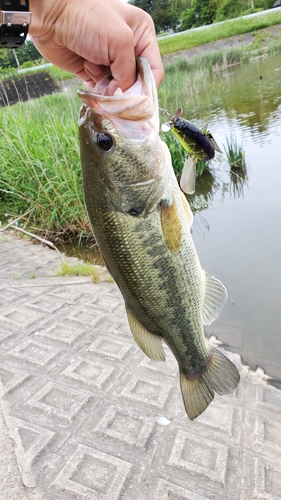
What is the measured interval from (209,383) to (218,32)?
41310 mm

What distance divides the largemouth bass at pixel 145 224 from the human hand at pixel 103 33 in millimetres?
85

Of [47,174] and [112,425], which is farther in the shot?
[47,174]

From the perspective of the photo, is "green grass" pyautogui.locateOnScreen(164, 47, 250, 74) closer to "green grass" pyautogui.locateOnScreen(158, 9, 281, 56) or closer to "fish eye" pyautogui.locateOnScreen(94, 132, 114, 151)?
"green grass" pyautogui.locateOnScreen(158, 9, 281, 56)

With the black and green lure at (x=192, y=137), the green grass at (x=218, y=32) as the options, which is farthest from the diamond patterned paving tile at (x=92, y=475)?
the green grass at (x=218, y=32)

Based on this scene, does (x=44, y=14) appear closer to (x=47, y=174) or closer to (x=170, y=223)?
(x=170, y=223)

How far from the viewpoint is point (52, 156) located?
6.55 meters

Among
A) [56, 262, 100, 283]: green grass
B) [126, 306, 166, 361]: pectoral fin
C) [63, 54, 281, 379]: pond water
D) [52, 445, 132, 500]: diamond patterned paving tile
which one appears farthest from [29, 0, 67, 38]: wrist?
[56, 262, 100, 283]: green grass

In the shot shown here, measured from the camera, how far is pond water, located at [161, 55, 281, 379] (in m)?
4.42

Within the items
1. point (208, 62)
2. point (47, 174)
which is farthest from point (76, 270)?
point (208, 62)

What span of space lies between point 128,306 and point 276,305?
333 centimetres

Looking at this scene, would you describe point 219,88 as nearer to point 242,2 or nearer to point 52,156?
point 52,156

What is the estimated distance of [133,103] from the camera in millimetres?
1430

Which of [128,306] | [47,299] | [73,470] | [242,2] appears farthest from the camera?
[242,2]

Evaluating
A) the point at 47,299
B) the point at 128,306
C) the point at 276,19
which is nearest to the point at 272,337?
the point at 47,299
